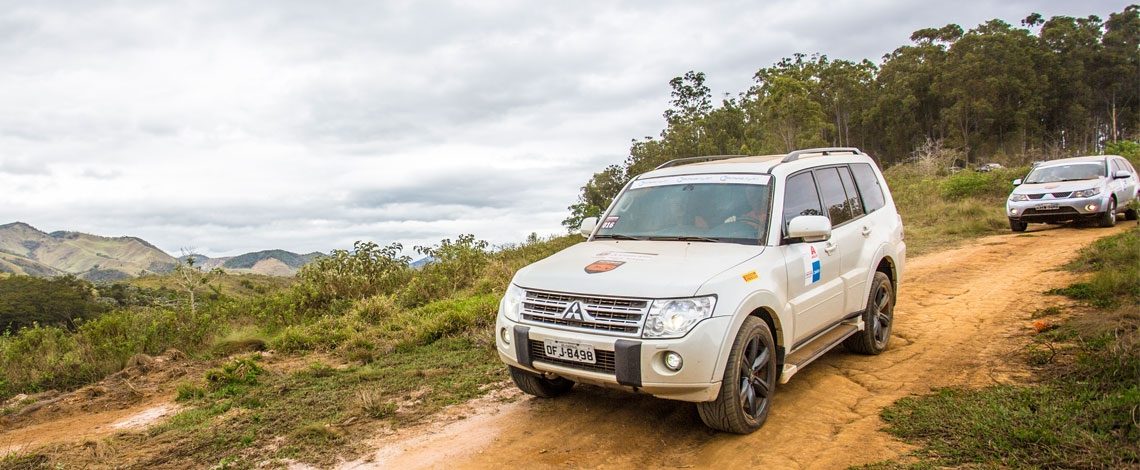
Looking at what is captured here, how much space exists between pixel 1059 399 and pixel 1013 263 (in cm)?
768

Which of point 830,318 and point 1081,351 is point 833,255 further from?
point 1081,351

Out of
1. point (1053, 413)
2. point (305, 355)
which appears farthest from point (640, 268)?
point (305, 355)

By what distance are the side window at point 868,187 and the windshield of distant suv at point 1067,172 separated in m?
11.5

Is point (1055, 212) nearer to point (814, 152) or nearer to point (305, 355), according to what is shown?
point (814, 152)

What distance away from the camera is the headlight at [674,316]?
13.4ft

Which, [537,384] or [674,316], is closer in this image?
[674,316]

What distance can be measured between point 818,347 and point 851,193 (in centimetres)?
181

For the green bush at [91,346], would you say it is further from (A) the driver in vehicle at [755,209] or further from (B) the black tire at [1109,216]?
(B) the black tire at [1109,216]

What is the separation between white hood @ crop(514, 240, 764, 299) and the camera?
4.20m

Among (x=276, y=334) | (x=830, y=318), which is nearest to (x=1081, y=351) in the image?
(x=830, y=318)

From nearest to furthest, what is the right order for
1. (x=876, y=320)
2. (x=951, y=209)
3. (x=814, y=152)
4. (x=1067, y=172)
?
(x=814, y=152) → (x=876, y=320) → (x=1067, y=172) → (x=951, y=209)

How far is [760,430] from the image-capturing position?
4.57 meters

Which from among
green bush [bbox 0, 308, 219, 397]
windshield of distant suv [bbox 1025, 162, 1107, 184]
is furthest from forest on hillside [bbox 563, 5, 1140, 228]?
green bush [bbox 0, 308, 219, 397]

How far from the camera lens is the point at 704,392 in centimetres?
415
